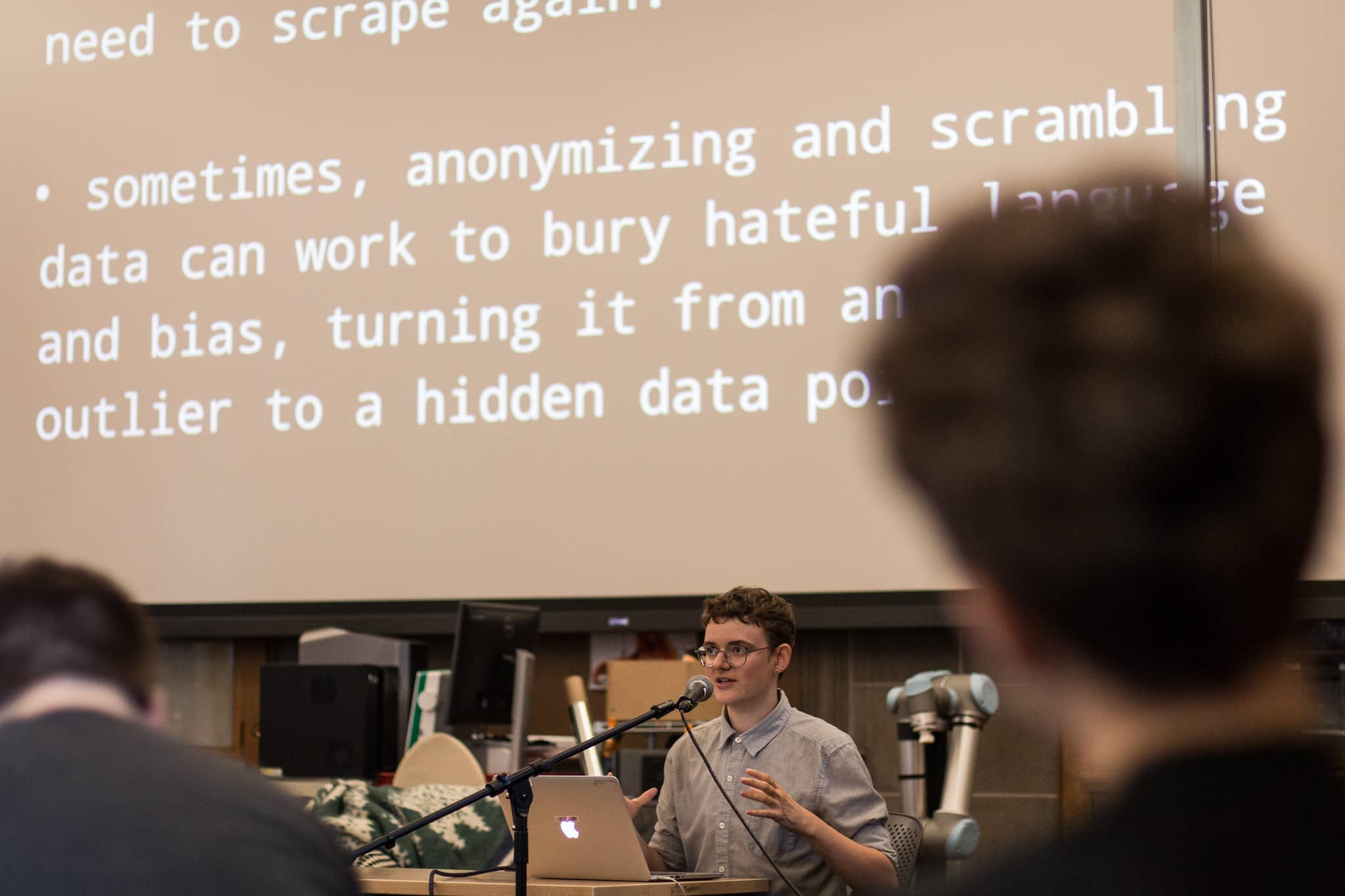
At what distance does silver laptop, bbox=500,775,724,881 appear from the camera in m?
3.06

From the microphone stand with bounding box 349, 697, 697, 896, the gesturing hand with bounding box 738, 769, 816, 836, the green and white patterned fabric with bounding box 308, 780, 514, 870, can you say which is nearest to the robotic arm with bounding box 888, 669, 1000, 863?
the gesturing hand with bounding box 738, 769, 816, 836

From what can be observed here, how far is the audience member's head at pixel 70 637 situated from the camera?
3.80 ft

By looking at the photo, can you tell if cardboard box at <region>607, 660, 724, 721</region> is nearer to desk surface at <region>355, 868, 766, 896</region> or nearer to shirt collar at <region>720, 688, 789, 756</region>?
shirt collar at <region>720, 688, 789, 756</region>

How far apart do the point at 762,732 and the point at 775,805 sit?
0.42 m

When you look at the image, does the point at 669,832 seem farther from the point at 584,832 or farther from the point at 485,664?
the point at 485,664

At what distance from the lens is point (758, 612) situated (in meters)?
3.53

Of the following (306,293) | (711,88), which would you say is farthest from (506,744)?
(711,88)

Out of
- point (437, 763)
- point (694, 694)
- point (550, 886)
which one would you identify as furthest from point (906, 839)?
point (437, 763)

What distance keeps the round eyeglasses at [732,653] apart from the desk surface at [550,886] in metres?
0.51

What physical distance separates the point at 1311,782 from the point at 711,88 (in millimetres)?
5123

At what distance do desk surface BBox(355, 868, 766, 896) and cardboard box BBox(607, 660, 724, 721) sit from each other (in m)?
1.72

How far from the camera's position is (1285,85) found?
190 inches

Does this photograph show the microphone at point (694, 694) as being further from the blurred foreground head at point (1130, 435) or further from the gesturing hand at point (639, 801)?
the blurred foreground head at point (1130, 435)

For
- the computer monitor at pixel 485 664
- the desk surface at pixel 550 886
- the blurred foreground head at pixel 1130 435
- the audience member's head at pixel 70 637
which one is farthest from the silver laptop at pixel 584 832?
the blurred foreground head at pixel 1130 435
